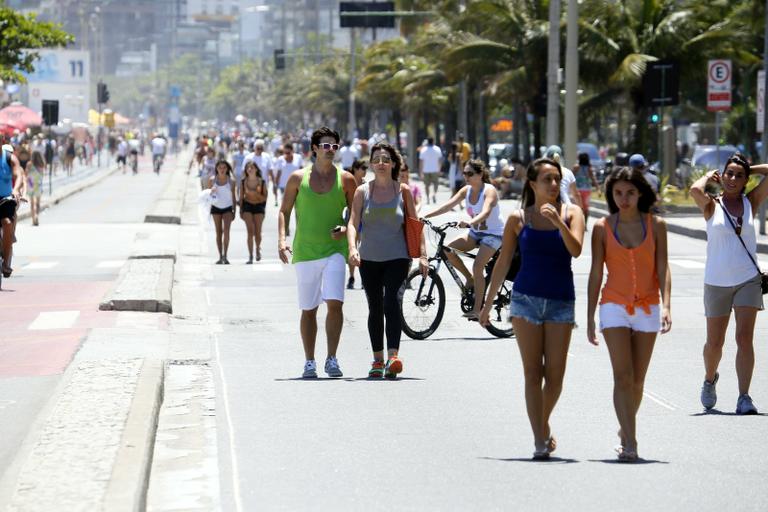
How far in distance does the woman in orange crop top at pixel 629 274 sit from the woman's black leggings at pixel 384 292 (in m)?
3.38

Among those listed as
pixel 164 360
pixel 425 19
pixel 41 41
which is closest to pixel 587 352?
pixel 164 360

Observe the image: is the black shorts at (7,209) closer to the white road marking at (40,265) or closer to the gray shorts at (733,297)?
the white road marking at (40,265)

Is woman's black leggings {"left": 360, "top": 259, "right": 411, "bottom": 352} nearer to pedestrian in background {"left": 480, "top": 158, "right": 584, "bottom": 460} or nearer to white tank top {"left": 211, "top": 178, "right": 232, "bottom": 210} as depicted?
pedestrian in background {"left": 480, "top": 158, "right": 584, "bottom": 460}

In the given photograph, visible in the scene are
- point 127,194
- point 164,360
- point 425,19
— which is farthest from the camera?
point 425,19

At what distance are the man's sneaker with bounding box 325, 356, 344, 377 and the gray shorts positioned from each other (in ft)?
9.35

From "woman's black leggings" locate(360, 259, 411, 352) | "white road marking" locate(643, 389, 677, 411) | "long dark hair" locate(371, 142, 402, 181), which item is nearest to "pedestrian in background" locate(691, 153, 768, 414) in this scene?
"white road marking" locate(643, 389, 677, 411)

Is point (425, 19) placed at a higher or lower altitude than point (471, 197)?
higher

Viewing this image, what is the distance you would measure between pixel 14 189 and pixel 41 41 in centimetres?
2349

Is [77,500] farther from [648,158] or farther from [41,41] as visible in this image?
[648,158]

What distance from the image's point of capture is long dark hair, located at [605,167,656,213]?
870cm

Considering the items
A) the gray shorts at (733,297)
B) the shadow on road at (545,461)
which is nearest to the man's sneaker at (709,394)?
the gray shorts at (733,297)

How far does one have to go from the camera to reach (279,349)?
14.7 m

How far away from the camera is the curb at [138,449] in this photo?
7363mm

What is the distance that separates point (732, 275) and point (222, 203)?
15.1m
